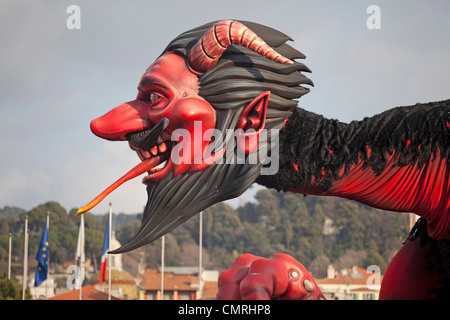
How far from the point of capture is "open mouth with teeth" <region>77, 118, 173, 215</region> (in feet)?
12.1

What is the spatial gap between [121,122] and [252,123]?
0.70 metres

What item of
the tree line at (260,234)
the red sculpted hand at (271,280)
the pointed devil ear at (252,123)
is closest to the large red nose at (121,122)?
the pointed devil ear at (252,123)

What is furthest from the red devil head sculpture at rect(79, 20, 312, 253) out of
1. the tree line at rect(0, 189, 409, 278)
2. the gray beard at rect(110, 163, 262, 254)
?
the tree line at rect(0, 189, 409, 278)

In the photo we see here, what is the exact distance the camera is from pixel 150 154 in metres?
3.80

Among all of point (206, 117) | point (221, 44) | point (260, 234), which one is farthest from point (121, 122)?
point (260, 234)

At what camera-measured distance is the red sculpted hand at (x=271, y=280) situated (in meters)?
3.68

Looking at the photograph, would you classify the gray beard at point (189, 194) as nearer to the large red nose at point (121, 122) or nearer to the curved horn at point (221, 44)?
the large red nose at point (121, 122)

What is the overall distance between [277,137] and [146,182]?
0.73m

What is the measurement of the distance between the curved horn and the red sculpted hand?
1074 millimetres

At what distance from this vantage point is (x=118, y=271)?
50.2m

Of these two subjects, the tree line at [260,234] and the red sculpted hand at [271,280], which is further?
the tree line at [260,234]

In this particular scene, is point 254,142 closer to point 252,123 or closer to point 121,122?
point 252,123
